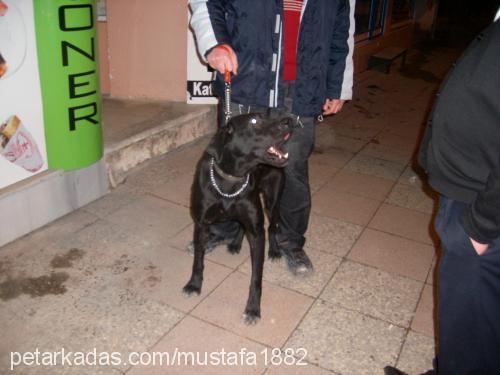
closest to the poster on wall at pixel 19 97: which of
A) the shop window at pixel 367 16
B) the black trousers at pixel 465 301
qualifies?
the black trousers at pixel 465 301

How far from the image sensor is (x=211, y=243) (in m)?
3.60

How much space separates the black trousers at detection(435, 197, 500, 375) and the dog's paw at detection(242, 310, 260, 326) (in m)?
1.12

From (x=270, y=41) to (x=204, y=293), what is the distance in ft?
5.42

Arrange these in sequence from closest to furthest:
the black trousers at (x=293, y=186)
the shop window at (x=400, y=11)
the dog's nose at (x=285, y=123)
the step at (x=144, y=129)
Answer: the dog's nose at (x=285, y=123), the black trousers at (x=293, y=186), the step at (x=144, y=129), the shop window at (x=400, y=11)

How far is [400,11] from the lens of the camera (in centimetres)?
1188

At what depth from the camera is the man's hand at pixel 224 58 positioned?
2631mm

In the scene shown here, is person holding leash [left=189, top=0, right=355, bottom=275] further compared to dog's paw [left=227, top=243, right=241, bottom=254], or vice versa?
dog's paw [left=227, top=243, right=241, bottom=254]

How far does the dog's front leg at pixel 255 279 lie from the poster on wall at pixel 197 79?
3113mm

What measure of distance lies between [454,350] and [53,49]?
3.09 meters

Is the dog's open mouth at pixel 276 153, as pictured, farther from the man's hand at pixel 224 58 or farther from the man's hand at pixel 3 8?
the man's hand at pixel 3 8

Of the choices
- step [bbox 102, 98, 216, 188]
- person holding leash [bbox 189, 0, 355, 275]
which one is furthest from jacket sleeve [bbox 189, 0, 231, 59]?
step [bbox 102, 98, 216, 188]

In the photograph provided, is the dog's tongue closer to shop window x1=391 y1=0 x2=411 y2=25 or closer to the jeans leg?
the jeans leg

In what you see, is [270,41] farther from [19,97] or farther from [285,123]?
[19,97]

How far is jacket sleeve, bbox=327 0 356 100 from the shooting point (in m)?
2.87
